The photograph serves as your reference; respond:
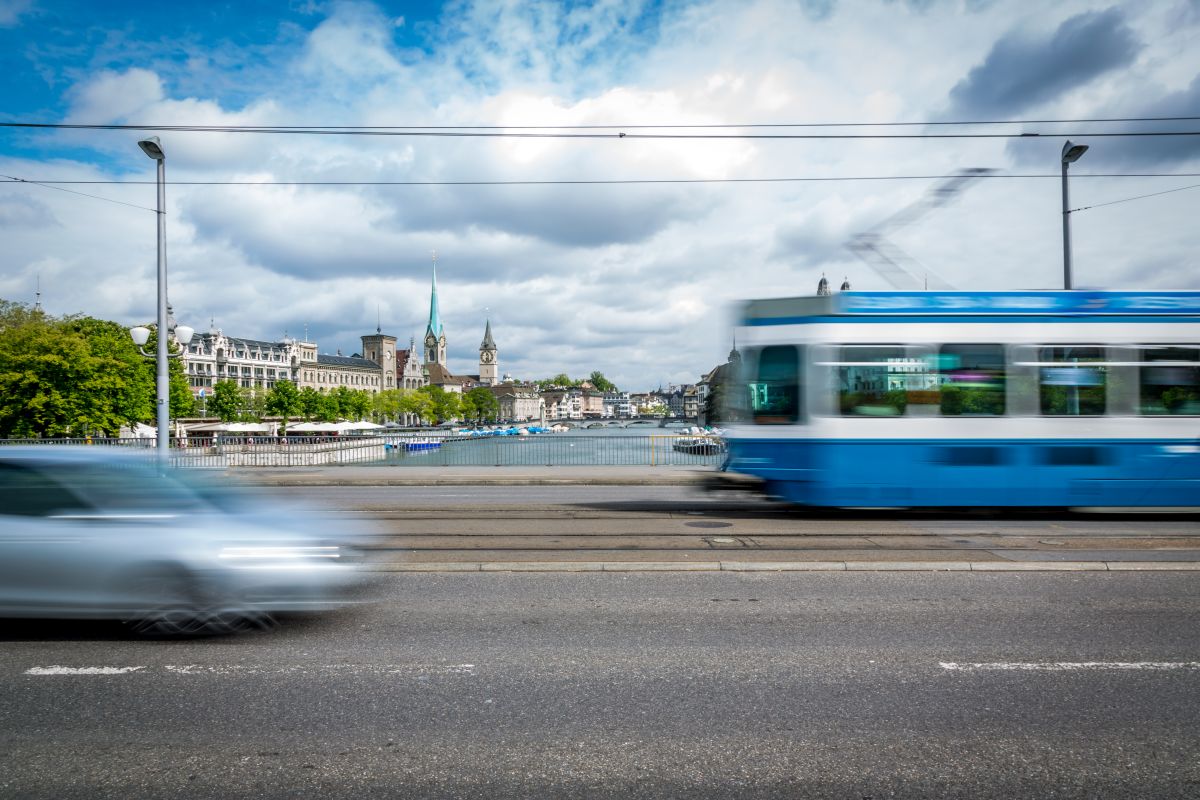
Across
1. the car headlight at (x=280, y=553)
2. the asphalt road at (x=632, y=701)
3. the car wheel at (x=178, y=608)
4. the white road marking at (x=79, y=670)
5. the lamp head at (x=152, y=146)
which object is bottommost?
the asphalt road at (x=632, y=701)

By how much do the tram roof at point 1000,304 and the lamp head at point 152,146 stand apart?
16.1 m

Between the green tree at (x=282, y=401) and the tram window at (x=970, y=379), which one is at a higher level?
the green tree at (x=282, y=401)

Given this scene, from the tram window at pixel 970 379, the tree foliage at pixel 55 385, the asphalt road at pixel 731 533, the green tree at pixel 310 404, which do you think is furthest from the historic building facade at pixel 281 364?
the tram window at pixel 970 379

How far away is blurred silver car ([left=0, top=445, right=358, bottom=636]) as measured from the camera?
5242mm

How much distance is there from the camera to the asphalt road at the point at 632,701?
3447 millimetres

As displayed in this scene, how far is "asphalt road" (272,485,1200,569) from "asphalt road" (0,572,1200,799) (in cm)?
162

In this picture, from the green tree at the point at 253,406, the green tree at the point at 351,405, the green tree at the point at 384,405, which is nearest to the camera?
the green tree at the point at 253,406

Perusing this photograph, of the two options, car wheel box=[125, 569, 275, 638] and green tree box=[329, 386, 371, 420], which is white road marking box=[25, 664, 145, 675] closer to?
car wheel box=[125, 569, 275, 638]

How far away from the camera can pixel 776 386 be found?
36.2ft

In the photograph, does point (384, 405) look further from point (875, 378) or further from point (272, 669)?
point (272, 669)

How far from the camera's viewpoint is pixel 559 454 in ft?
87.0

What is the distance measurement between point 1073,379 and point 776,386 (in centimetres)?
443

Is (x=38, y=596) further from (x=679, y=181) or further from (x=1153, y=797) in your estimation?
(x=679, y=181)

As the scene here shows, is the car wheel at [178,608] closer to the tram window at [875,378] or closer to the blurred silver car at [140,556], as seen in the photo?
the blurred silver car at [140,556]
